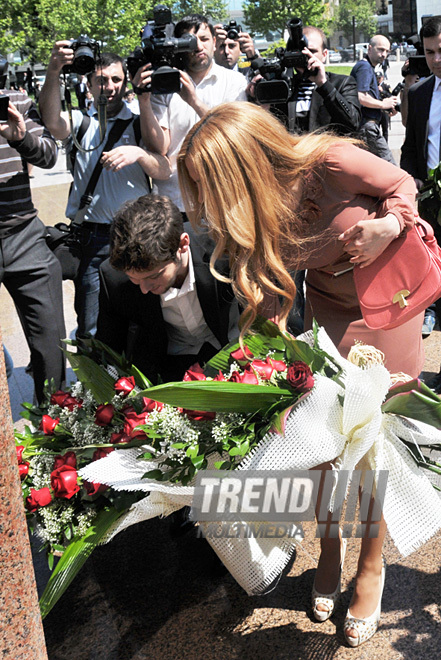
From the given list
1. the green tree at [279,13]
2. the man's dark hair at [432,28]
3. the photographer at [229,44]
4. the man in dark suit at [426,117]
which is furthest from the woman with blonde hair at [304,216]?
the green tree at [279,13]

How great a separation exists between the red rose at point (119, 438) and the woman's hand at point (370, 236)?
0.94m

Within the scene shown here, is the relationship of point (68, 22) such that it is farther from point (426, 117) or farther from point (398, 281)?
point (398, 281)

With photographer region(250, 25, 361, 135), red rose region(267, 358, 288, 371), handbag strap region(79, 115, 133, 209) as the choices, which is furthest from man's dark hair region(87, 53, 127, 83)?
red rose region(267, 358, 288, 371)

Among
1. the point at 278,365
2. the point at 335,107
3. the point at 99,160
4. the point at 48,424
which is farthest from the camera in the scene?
the point at 335,107

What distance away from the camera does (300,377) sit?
2025 millimetres

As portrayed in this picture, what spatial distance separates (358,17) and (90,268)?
87.8 m

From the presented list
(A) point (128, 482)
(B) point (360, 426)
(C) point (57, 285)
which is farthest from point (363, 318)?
(C) point (57, 285)

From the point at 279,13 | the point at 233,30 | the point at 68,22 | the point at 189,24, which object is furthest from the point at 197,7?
the point at 189,24

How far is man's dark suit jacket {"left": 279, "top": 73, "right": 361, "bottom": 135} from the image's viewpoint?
14.4 feet

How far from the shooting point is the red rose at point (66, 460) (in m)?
2.24

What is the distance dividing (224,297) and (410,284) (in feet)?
2.64

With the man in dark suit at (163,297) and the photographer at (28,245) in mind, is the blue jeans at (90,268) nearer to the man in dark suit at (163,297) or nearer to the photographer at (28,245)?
the photographer at (28,245)

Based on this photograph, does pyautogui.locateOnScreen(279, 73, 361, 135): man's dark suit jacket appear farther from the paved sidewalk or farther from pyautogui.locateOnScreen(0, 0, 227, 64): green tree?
pyautogui.locateOnScreen(0, 0, 227, 64): green tree

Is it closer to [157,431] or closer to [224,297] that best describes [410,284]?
[224,297]
